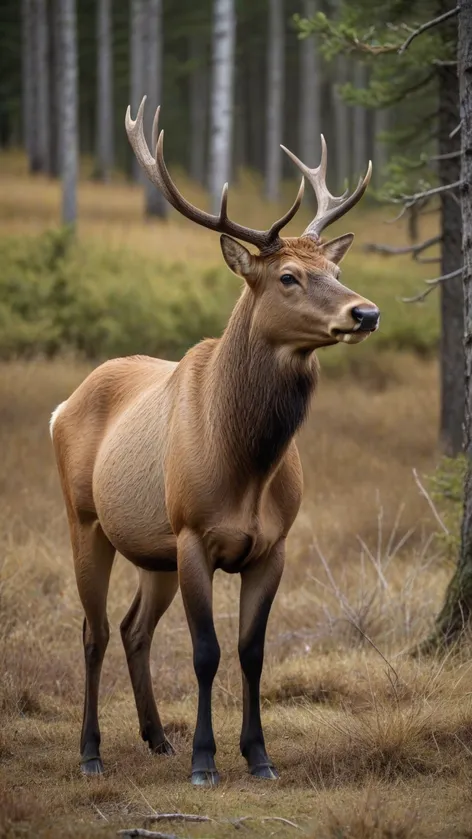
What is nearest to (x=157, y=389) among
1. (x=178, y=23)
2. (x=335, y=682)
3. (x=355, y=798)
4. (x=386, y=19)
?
(x=335, y=682)

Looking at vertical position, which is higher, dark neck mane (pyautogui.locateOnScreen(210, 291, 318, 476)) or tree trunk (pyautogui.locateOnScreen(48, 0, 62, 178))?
tree trunk (pyautogui.locateOnScreen(48, 0, 62, 178))

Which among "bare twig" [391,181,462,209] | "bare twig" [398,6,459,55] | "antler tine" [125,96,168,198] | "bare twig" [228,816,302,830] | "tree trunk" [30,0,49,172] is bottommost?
"bare twig" [228,816,302,830]

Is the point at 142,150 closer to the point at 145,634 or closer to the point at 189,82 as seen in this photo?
the point at 145,634

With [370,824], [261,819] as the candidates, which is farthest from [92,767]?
[370,824]

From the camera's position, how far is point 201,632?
532 centimetres

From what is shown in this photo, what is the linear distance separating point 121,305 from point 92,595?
1156 centimetres

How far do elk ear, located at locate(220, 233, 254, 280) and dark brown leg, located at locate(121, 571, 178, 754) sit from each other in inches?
74.0

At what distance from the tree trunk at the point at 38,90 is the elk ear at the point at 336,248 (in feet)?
102

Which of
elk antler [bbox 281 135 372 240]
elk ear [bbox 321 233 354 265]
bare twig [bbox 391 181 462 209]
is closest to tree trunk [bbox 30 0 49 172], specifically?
bare twig [bbox 391 181 462 209]

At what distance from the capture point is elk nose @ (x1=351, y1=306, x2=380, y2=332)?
16.3 ft

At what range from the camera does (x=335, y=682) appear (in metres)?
6.45

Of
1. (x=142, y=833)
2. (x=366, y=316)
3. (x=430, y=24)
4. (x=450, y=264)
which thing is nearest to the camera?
(x=142, y=833)

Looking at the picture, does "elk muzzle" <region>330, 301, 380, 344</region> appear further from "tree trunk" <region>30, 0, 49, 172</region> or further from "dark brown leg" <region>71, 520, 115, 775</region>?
"tree trunk" <region>30, 0, 49, 172</region>

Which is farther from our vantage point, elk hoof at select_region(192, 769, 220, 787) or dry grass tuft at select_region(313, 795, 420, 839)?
elk hoof at select_region(192, 769, 220, 787)
